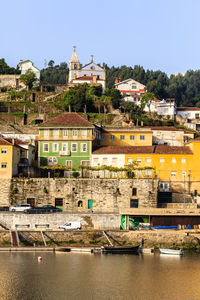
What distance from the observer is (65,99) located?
101188mm

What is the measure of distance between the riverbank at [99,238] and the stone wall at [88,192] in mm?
7356

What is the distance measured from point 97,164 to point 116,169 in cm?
462

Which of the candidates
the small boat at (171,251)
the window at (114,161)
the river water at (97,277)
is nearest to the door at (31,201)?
the window at (114,161)

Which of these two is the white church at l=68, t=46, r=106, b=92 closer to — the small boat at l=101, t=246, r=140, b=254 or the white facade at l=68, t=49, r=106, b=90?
the white facade at l=68, t=49, r=106, b=90

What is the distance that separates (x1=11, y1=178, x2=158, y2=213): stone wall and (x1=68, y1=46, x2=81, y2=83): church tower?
2364 inches

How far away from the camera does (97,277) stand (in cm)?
4506

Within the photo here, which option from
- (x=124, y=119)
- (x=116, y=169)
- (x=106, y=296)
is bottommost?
(x=106, y=296)

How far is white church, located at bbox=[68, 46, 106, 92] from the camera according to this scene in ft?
381

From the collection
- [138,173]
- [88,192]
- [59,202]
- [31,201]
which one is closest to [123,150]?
[138,173]

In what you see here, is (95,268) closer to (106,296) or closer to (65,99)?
(106,296)

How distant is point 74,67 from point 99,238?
243 ft

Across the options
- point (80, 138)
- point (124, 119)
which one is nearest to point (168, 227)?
point (80, 138)

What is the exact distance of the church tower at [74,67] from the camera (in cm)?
12328

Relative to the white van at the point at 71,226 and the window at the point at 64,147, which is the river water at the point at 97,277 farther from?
the window at the point at 64,147
